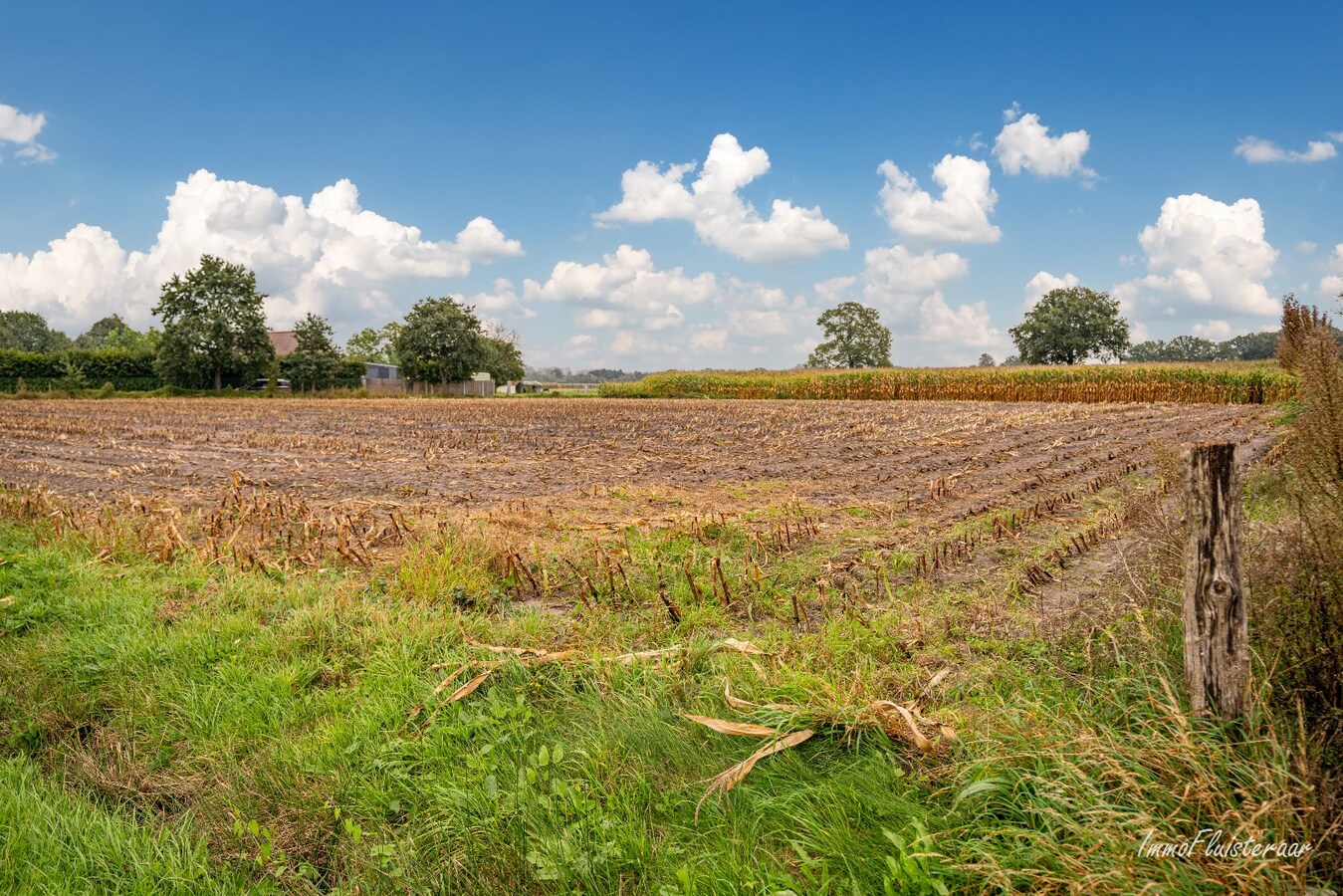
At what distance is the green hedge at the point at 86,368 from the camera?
2042 inches

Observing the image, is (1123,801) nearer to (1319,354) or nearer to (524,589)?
(1319,354)

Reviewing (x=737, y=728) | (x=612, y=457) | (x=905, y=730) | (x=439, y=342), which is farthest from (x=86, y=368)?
(x=905, y=730)

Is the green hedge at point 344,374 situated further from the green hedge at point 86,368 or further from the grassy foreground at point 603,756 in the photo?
the grassy foreground at point 603,756

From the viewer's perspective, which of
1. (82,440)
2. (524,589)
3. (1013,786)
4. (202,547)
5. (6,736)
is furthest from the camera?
(82,440)

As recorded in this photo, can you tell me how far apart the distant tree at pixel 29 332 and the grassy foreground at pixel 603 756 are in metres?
132

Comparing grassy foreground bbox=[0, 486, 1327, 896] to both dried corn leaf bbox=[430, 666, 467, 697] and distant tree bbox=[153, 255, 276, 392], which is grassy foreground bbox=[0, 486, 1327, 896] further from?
distant tree bbox=[153, 255, 276, 392]

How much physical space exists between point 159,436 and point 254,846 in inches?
790

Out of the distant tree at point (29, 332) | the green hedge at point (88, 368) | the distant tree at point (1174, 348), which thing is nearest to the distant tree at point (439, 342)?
the green hedge at point (88, 368)

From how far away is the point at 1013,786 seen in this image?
8.51ft

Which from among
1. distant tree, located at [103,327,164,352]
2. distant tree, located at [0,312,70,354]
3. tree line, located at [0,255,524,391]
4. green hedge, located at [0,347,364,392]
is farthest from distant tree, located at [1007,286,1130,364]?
distant tree, located at [0,312,70,354]

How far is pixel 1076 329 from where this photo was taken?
7906cm

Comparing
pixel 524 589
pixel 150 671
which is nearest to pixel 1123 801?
pixel 524 589

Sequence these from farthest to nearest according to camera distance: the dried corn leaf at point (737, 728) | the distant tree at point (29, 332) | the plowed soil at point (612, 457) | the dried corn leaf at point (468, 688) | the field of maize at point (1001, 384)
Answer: the distant tree at point (29, 332) < the field of maize at point (1001, 384) < the plowed soil at point (612, 457) < the dried corn leaf at point (468, 688) < the dried corn leaf at point (737, 728)

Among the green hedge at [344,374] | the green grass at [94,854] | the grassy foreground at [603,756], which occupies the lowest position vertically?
the green grass at [94,854]
